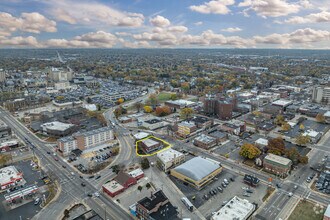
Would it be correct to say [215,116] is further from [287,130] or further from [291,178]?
[291,178]

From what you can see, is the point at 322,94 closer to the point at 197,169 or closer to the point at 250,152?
the point at 250,152

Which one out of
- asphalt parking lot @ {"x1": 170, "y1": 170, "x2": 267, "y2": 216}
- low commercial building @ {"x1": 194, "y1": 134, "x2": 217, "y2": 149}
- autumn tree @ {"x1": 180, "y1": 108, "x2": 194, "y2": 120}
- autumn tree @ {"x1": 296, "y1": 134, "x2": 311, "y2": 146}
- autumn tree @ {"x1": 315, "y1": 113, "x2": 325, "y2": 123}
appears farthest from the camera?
autumn tree @ {"x1": 180, "y1": 108, "x2": 194, "y2": 120}

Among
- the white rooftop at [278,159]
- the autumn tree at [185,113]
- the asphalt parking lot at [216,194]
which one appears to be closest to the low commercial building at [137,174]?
the asphalt parking lot at [216,194]

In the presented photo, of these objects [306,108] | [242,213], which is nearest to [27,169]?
[242,213]

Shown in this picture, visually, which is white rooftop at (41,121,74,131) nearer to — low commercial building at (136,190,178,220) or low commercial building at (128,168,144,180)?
low commercial building at (128,168,144,180)

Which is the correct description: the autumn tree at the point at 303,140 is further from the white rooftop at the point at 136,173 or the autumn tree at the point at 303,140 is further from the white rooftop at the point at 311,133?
the white rooftop at the point at 136,173

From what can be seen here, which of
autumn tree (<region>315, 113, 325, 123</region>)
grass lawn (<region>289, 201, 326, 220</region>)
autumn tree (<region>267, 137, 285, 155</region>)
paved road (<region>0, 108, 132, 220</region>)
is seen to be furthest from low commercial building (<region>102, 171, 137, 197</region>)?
autumn tree (<region>315, 113, 325, 123</region>)

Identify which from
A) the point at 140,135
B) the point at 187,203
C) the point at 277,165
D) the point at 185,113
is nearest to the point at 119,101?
the point at 185,113
